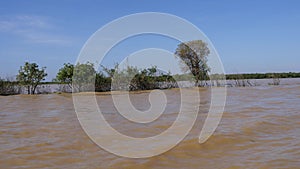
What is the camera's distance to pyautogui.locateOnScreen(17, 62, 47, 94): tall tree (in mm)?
15336

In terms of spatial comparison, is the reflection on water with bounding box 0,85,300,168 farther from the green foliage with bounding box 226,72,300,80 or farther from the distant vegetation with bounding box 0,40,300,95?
the green foliage with bounding box 226,72,300,80

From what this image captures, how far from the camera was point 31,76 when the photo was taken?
1553cm

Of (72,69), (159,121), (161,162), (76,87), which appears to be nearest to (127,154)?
(161,162)

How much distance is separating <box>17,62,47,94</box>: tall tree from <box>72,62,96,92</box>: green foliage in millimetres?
1898

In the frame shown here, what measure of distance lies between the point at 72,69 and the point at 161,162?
14.6m

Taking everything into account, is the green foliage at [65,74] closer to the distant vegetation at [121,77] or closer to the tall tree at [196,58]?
the distant vegetation at [121,77]

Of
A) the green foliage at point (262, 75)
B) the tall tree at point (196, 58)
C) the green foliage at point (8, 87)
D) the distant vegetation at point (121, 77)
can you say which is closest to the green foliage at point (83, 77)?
the distant vegetation at point (121, 77)

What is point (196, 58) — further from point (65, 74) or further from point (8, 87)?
point (8, 87)

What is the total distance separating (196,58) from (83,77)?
24.0 ft

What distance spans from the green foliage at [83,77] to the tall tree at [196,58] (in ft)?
18.5

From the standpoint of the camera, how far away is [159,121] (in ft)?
17.1

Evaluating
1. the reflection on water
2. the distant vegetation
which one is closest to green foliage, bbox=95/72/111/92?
the distant vegetation

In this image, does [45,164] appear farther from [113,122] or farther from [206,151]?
[113,122]

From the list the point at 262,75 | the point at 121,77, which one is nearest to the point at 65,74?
the point at 121,77
